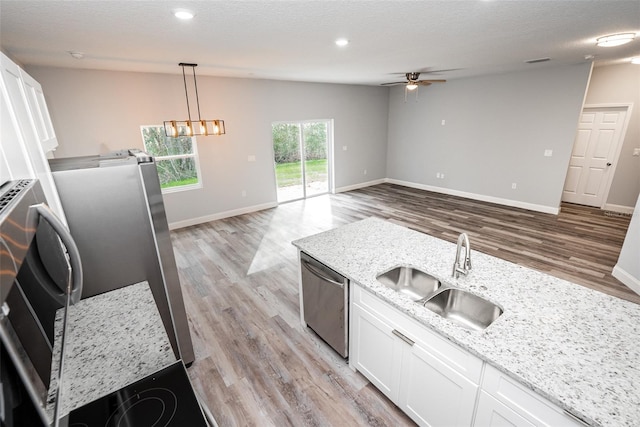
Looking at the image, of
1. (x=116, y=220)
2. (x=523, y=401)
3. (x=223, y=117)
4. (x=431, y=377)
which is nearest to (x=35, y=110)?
(x=116, y=220)

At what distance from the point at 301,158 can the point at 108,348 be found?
585 centimetres

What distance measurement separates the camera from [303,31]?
2486mm

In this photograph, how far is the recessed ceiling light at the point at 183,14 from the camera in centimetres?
195

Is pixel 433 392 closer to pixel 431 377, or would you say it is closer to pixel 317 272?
pixel 431 377

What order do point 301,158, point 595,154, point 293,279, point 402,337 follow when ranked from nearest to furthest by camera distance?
point 402,337 → point 293,279 → point 595,154 → point 301,158

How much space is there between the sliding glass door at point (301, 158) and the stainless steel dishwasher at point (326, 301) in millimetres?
4384

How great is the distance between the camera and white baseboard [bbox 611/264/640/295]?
10.6 ft

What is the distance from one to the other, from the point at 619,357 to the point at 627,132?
249 inches

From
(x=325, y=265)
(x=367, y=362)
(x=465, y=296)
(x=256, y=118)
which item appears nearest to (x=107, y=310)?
(x=325, y=265)

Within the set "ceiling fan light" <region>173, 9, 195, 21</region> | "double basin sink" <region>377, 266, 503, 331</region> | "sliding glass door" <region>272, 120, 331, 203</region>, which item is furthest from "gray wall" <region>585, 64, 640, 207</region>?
"ceiling fan light" <region>173, 9, 195, 21</region>

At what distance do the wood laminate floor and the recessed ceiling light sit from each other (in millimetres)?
2524

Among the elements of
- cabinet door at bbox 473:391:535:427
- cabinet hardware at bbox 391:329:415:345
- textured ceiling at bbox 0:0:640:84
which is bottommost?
cabinet door at bbox 473:391:535:427

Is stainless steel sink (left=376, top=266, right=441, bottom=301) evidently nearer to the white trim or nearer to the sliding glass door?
the sliding glass door

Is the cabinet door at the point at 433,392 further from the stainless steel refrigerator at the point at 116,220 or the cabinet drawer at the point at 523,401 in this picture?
the stainless steel refrigerator at the point at 116,220
